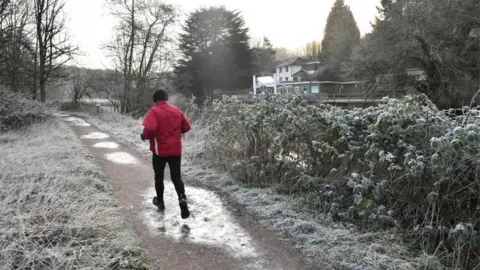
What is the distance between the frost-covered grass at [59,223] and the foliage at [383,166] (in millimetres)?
2544

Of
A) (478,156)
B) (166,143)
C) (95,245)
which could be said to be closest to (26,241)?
(95,245)

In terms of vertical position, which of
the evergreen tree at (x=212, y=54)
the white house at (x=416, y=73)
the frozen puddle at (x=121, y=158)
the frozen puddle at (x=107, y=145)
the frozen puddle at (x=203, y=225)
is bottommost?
the frozen puddle at (x=203, y=225)

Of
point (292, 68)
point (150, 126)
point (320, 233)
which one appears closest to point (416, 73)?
point (320, 233)

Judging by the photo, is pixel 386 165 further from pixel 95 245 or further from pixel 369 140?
pixel 95 245

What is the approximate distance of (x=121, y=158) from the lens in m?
8.67

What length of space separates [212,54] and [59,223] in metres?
31.5

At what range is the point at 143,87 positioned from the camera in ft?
80.6

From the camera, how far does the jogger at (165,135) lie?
14.3 ft

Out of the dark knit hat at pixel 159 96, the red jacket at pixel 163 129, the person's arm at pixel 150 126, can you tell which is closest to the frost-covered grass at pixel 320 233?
the red jacket at pixel 163 129

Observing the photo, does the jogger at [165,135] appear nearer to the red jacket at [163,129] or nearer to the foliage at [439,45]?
the red jacket at [163,129]

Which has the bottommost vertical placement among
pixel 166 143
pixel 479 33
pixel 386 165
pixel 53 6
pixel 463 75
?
pixel 386 165

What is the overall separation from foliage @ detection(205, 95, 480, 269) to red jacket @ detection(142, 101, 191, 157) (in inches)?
71.3

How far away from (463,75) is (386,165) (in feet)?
51.5

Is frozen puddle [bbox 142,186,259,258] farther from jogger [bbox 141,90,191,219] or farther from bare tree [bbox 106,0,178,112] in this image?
bare tree [bbox 106,0,178,112]
